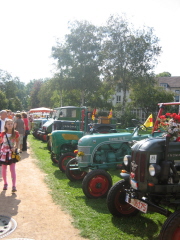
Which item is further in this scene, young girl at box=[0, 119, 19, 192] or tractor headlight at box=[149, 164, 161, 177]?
young girl at box=[0, 119, 19, 192]

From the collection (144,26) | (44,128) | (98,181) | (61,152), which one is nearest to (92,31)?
(144,26)

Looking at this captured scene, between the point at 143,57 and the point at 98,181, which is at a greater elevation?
the point at 143,57

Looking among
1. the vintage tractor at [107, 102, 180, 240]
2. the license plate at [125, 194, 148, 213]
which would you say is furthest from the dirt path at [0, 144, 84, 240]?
the vintage tractor at [107, 102, 180, 240]

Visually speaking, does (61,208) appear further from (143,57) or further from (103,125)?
(143,57)

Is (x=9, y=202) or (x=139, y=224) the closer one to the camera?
(x=139, y=224)

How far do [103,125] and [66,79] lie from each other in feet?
60.2

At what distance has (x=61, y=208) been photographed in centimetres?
502

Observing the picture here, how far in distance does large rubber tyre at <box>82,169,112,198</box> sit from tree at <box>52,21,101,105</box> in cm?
2617

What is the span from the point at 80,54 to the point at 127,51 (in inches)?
210

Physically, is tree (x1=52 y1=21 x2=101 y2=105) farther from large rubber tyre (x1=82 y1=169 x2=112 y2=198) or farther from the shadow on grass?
the shadow on grass

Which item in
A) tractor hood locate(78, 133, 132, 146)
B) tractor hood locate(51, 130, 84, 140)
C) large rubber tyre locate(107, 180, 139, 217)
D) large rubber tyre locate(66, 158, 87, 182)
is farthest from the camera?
tractor hood locate(51, 130, 84, 140)

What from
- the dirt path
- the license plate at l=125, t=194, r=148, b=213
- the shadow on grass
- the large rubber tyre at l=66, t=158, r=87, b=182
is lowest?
the shadow on grass

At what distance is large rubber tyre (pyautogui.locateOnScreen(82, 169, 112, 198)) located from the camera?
18.2ft

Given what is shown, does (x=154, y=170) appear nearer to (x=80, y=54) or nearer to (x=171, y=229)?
(x=171, y=229)
